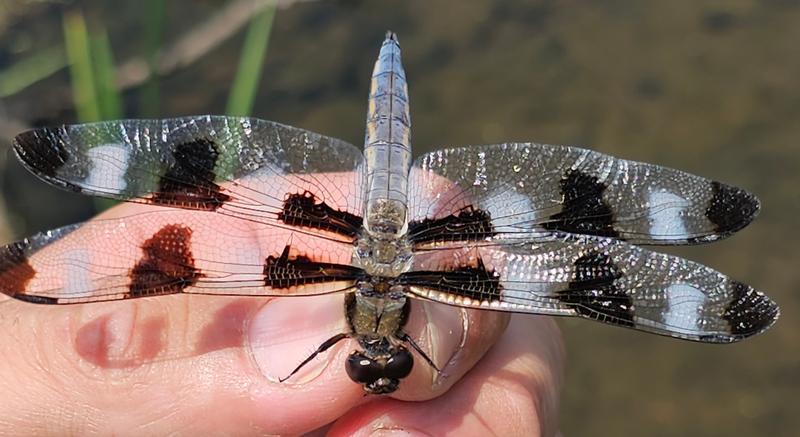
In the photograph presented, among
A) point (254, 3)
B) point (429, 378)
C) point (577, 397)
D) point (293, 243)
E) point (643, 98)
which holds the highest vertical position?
point (254, 3)

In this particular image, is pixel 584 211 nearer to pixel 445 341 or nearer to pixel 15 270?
pixel 445 341

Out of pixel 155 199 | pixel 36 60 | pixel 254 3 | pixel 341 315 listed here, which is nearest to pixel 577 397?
pixel 341 315

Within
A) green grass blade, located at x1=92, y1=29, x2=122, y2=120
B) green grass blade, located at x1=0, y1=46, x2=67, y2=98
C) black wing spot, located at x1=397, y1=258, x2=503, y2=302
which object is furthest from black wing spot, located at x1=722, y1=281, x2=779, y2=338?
green grass blade, located at x1=0, y1=46, x2=67, y2=98

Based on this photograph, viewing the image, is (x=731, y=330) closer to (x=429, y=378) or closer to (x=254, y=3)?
(x=429, y=378)

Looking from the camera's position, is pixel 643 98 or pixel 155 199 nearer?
pixel 155 199

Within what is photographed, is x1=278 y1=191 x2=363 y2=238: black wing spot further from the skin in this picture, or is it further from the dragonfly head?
the dragonfly head

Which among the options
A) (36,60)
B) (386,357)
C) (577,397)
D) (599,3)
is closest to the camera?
(386,357)

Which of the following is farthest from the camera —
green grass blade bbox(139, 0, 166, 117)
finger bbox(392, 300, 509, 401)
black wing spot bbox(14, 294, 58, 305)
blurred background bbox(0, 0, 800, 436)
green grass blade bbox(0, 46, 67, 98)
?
green grass blade bbox(0, 46, 67, 98)
